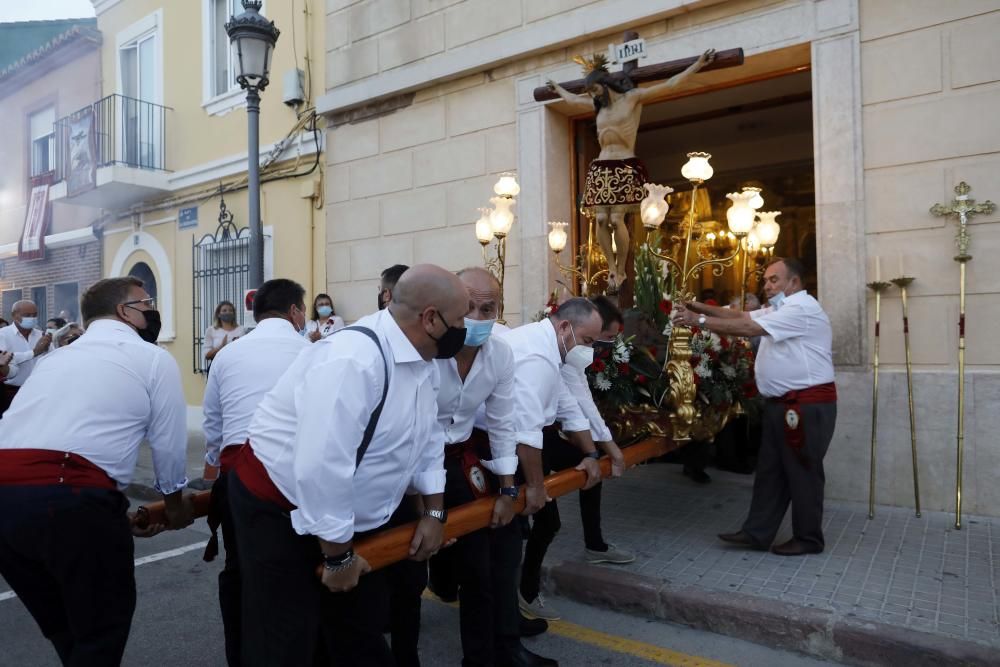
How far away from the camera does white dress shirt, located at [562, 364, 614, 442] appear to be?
13.0 feet

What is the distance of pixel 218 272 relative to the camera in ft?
35.6

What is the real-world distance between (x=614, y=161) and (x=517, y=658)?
12.3 feet

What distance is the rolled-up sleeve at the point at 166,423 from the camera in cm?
300

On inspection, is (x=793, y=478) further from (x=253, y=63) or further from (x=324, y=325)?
(x=253, y=63)

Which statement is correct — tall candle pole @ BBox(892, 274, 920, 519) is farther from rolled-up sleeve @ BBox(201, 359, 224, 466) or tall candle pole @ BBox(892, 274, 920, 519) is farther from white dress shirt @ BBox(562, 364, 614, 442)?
rolled-up sleeve @ BBox(201, 359, 224, 466)

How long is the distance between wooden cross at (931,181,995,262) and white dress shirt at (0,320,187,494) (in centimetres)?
532

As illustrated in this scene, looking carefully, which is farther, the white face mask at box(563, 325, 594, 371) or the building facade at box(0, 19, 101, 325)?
the building facade at box(0, 19, 101, 325)

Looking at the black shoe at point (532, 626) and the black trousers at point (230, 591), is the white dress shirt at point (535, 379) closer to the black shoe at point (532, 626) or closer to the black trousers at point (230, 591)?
the black shoe at point (532, 626)

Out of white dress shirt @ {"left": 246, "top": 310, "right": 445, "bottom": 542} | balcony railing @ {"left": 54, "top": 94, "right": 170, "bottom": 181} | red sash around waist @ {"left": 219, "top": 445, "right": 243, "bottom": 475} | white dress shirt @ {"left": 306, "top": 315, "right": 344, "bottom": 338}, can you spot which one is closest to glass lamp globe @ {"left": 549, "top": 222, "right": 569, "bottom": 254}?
white dress shirt @ {"left": 306, "top": 315, "right": 344, "bottom": 338}

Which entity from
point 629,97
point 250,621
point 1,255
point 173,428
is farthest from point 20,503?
point 1,255

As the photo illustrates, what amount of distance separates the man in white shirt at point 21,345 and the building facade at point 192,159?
109 inches

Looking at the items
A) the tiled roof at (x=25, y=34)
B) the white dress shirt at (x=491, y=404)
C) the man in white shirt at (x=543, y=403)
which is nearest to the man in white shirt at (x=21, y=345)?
the man in white shirt at (x=543, y=403)

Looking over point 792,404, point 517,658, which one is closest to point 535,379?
point 517,658

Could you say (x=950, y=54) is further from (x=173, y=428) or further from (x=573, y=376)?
(x=173, y=428)
